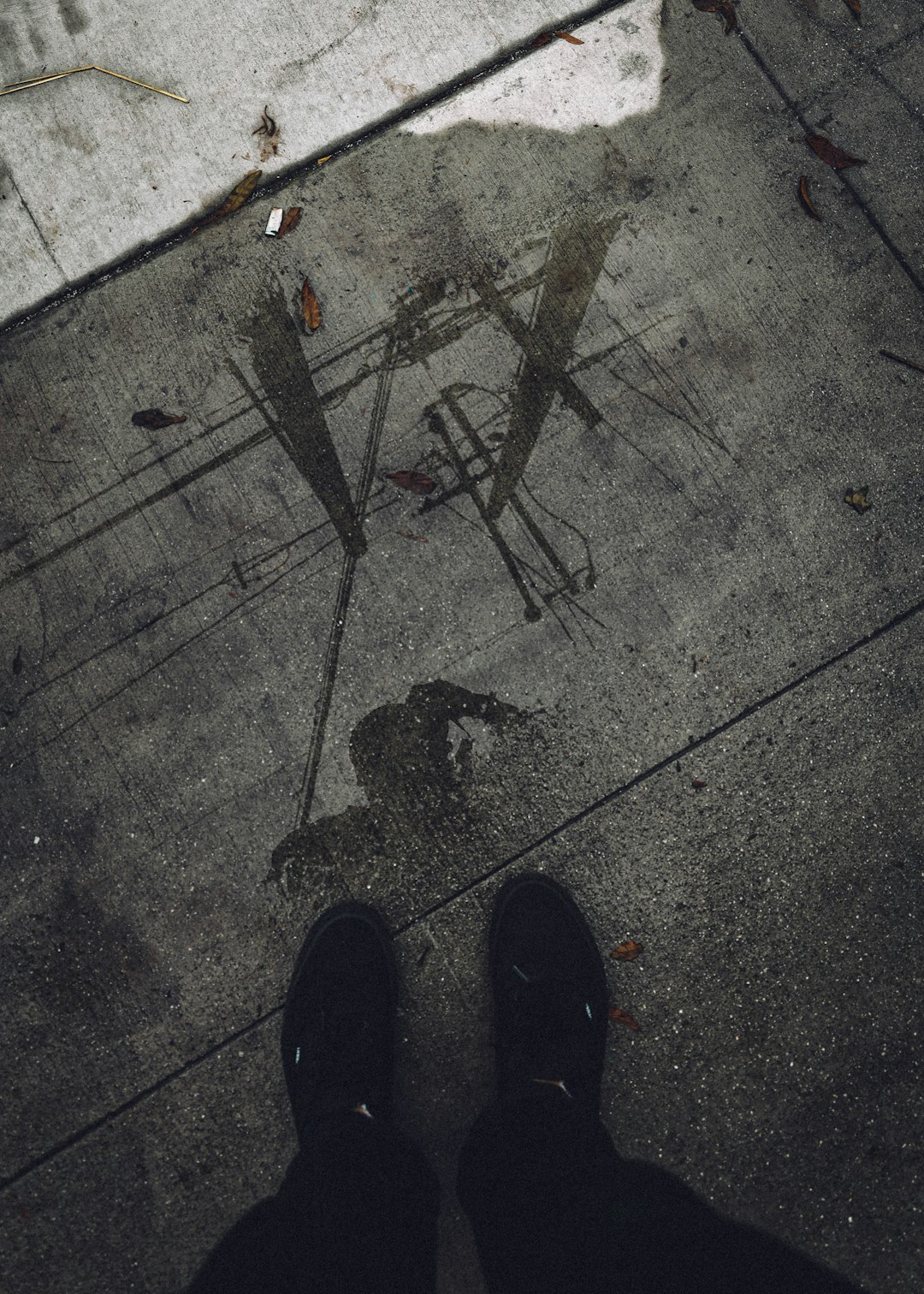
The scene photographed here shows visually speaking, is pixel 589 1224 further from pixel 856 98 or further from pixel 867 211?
pixel 856 98

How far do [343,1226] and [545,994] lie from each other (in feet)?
2.71

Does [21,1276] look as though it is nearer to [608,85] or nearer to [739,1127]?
[739,1127]

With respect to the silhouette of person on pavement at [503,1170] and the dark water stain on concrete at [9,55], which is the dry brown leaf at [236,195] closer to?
the dark water stain on concrete at [9,55]

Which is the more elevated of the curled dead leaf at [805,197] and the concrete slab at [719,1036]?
the curled dead leaf at [805,197]

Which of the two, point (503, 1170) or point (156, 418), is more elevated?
point (156, 418)

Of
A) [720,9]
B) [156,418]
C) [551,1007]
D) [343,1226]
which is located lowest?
[343,1226]

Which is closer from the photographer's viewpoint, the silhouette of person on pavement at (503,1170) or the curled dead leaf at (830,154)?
the silhouette of person on pavement at (503,1170)

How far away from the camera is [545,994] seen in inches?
89.4

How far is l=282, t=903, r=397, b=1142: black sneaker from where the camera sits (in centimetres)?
221

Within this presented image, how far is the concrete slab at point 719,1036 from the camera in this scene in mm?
2234

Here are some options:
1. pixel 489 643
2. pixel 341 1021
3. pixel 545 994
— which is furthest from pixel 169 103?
pixel 545 994

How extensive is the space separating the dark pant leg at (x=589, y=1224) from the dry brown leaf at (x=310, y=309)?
8.45 ft

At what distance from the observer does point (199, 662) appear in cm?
241

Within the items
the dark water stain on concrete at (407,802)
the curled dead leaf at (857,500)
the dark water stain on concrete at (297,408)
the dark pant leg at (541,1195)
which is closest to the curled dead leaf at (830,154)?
the curled dead leaf at (857,500)
